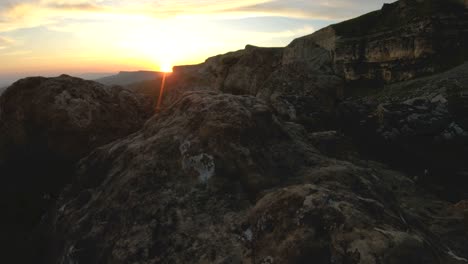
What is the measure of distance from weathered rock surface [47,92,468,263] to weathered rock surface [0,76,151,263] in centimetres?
241

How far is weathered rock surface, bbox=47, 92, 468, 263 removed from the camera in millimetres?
6590

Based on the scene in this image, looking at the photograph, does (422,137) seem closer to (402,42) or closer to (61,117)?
(61,117)

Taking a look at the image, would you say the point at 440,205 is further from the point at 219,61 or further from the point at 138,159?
the point at 219,61

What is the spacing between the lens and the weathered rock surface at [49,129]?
13375 millimetres

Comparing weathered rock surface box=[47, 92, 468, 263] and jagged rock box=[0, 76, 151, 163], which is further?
jagged rock box=[0, 76, 151, 163]

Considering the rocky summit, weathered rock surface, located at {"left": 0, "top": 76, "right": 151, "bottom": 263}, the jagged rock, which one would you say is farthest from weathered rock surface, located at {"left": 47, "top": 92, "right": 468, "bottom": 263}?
the jagged rock

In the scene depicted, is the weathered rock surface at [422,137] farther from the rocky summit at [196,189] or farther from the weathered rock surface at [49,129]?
the weathered rock surface at [49,129]

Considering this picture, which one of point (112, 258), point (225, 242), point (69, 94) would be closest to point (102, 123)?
point (69, 94)

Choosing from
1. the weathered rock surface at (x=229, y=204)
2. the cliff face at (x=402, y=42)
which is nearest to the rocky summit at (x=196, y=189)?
the weathered rock surface at (x=229, y=204)

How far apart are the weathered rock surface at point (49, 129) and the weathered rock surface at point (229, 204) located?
241 cm

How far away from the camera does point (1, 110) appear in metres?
16.7

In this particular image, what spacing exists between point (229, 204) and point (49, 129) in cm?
1011

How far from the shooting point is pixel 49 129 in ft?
49.7

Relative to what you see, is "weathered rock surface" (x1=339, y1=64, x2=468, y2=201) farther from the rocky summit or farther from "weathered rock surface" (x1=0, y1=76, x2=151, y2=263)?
"weathered rock surface" (x1=0, y1=76, x2=151, y2=263)
